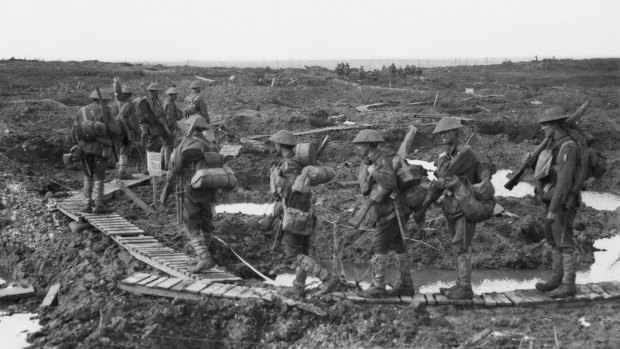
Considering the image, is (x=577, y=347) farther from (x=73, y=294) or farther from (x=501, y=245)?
(x=73, y=294)

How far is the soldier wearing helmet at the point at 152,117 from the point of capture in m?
13.2

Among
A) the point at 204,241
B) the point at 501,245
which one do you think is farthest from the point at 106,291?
the point at 501,245

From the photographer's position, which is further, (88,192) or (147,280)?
(88,192)

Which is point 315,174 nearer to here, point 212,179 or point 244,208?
point 212,179

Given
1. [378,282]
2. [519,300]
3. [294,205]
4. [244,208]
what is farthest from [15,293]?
[519,300]

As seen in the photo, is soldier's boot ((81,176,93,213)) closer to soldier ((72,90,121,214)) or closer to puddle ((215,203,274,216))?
Result: soldier ((72,90,121,214))

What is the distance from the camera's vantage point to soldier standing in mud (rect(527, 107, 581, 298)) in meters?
7.37

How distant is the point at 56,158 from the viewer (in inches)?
691

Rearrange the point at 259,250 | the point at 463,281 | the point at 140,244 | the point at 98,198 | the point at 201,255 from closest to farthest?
the point at 463,281
the point at 201,255
the point at 140,244
the point at 259,250
the point at 98,198

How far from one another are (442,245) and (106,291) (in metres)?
5.73

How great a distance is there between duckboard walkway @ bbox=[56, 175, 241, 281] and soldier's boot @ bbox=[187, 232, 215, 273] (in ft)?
0.23

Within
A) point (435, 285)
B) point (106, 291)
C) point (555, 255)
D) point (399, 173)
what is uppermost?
point (399, 173)

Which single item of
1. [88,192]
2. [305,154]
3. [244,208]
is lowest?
[244,208]

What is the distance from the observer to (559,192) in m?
7.39
